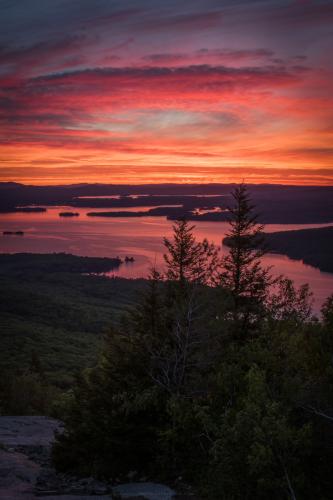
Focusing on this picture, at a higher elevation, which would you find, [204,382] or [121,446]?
[204,382]

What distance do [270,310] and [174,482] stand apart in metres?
8.28

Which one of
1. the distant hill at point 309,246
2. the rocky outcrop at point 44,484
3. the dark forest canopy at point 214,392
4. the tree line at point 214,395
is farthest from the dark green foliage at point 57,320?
the tree line at point 214,395

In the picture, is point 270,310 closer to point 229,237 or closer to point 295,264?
point 229,237

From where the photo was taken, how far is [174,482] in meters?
17.1

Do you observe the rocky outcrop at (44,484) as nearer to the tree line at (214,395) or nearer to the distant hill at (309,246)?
the tree line at (214,395)

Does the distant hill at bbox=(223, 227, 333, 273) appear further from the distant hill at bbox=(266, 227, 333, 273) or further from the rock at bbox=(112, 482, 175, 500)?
the rock at bbox=(112, 482, 175, 500)

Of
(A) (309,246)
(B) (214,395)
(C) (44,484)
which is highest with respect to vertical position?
(A) (309,246)

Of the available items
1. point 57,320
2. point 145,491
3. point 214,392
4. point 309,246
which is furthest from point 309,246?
point 145,491

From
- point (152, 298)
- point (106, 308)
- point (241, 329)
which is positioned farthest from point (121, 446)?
point (106, 308)

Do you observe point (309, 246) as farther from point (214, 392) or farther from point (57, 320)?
point (214, 392)

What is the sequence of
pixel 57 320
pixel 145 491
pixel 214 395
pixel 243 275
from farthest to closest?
pixel 57 320
pixel 243 275
pixel 214 395
pixel 145 491

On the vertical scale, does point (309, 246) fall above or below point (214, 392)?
above

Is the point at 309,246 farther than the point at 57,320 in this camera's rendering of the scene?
No

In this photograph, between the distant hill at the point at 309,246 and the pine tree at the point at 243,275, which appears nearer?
the pine tree at the point at 243,275
